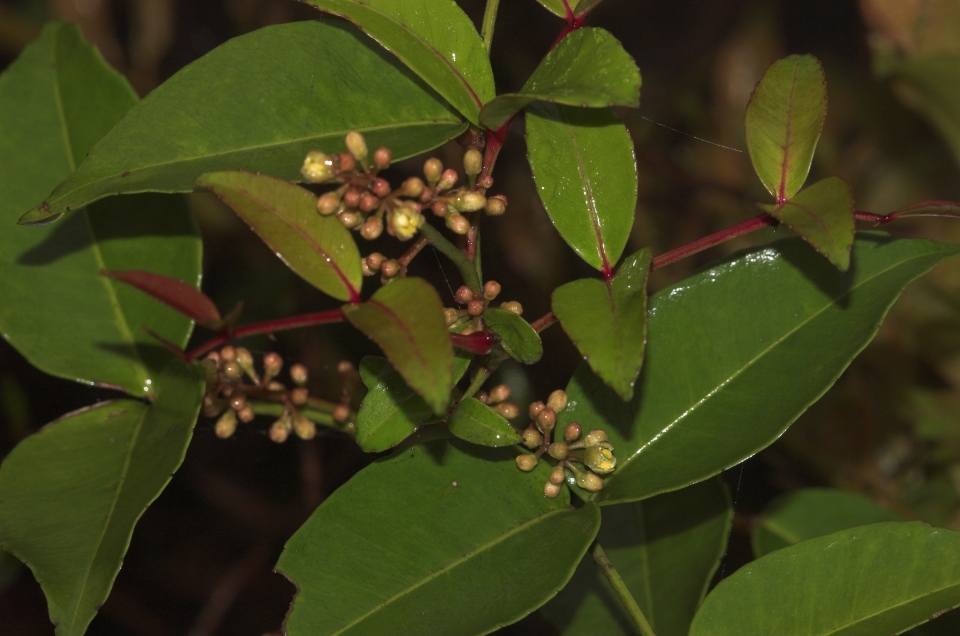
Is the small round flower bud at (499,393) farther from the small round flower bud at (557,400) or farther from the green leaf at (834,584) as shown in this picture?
the green leaf at (834,584)

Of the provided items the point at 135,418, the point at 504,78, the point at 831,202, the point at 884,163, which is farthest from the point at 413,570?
the point at 884,163

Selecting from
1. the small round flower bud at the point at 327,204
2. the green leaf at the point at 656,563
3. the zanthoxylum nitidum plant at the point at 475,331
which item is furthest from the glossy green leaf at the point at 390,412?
the green leaf at the point at 656,563

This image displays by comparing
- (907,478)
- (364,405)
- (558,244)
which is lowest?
(907,478)

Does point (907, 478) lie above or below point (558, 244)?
below

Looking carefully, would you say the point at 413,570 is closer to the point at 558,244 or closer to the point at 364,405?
the point at 364,405

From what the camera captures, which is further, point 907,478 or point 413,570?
point 907,478

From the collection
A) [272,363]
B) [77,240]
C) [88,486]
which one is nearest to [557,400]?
[272,363]

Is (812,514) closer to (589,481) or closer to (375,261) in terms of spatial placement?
(589,481)
